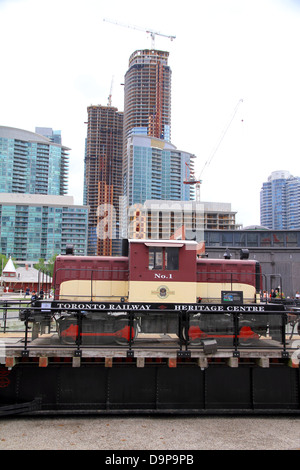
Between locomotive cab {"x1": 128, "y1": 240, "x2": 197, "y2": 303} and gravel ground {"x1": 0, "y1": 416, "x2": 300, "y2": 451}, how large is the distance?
13.1 ft

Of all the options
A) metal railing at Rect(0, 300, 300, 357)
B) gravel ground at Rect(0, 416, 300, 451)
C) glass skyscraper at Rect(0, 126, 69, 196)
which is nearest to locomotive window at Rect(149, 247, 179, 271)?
metal railing at Rect(0, 300, 300, 357)

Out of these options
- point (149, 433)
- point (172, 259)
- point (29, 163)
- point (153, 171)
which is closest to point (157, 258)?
point (172, 259)

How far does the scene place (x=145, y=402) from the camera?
31.2 feet

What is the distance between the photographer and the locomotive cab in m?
12.3

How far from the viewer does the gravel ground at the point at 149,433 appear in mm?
7832

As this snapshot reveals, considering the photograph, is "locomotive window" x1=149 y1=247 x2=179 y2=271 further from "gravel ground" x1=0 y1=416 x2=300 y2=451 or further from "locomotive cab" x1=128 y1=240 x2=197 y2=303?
"gravel ground" x1=0 y1=416 x2=300 y2=451

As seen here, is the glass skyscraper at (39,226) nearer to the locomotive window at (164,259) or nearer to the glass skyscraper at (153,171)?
the glass skyscraper at (153,171)

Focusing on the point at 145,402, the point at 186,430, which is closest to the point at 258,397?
the point at 186,430

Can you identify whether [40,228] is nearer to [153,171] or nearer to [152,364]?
[153,171]

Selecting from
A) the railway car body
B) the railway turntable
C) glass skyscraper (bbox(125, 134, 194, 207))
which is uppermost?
glass skyscraper (bbox(125, 134, 194, 207))

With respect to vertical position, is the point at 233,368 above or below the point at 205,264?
below

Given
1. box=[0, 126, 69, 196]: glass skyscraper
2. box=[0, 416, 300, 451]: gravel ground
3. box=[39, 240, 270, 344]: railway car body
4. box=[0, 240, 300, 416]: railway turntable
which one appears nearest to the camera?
box=[0, 416, 300, 451]: gravel ground
